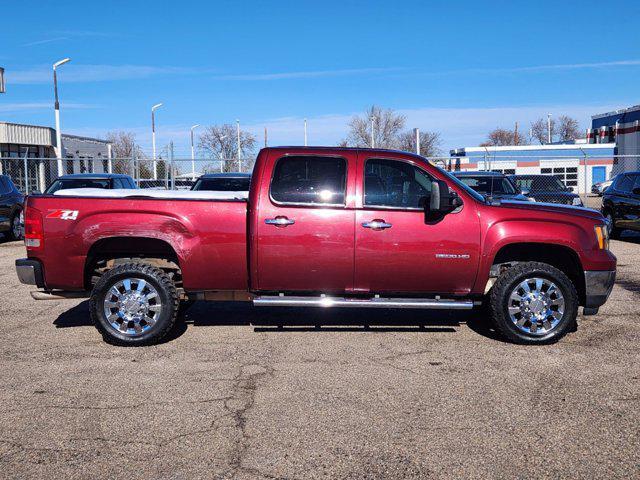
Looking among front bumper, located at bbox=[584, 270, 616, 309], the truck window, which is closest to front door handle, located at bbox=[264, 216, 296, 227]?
the truck window

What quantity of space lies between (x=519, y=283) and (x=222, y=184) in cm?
773

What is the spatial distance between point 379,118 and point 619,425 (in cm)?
5965

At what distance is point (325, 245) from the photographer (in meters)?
6.15

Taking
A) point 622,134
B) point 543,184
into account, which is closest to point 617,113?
A: point 622,134

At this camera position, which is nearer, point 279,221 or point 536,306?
point 279,221

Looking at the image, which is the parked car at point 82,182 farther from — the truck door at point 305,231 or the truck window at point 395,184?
the truck window at point 395,184

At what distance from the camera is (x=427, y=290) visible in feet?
20.7

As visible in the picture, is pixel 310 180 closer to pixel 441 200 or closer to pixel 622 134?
pixel 441 200

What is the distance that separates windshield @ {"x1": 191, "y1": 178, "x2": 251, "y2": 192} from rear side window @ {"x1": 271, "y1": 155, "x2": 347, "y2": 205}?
6424 millimetres

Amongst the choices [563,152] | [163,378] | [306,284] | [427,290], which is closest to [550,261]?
[427,290]

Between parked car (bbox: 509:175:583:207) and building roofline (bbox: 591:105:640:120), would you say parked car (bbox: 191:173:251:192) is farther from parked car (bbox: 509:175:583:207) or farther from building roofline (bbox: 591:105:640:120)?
building roofline (bbox: 591:105:640:120)

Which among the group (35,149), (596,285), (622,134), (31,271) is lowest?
(596,285)

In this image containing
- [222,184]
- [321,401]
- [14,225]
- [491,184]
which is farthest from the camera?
[14,225]

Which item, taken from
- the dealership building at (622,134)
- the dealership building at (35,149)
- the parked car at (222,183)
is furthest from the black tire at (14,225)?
the dealership building at (622,134)
